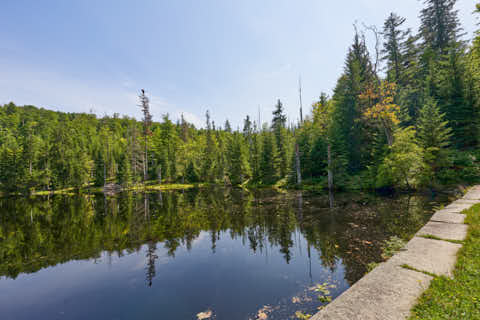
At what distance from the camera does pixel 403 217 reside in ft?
38.4

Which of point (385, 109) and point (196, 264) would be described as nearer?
point (196, 264)

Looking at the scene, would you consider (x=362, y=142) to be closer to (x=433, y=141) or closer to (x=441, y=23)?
(x=433, y=141)

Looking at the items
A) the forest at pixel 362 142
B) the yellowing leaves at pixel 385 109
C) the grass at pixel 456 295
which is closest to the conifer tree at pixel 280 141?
the forest at pixel 362 142

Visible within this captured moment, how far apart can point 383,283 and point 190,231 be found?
10.9 m

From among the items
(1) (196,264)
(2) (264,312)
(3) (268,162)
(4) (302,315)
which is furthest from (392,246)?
(3) (268,162)

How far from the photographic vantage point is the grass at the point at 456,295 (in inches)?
131

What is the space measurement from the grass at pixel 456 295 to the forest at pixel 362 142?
17628mm

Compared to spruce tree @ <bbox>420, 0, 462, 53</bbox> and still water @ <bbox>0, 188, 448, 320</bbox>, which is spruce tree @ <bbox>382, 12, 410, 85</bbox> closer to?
spruce tree @ <bbox>420, 0, 462, 53</bbox>

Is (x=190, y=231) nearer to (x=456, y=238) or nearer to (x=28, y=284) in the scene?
(x=28, y=284)

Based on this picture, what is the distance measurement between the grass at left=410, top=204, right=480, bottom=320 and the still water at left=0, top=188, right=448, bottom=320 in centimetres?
221

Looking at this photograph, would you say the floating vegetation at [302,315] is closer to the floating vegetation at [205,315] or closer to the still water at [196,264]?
the still water at [196,264]

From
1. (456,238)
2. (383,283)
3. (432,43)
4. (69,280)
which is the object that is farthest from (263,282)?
(432,43)

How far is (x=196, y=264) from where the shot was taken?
849 centimetres

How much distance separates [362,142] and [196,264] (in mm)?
29504
